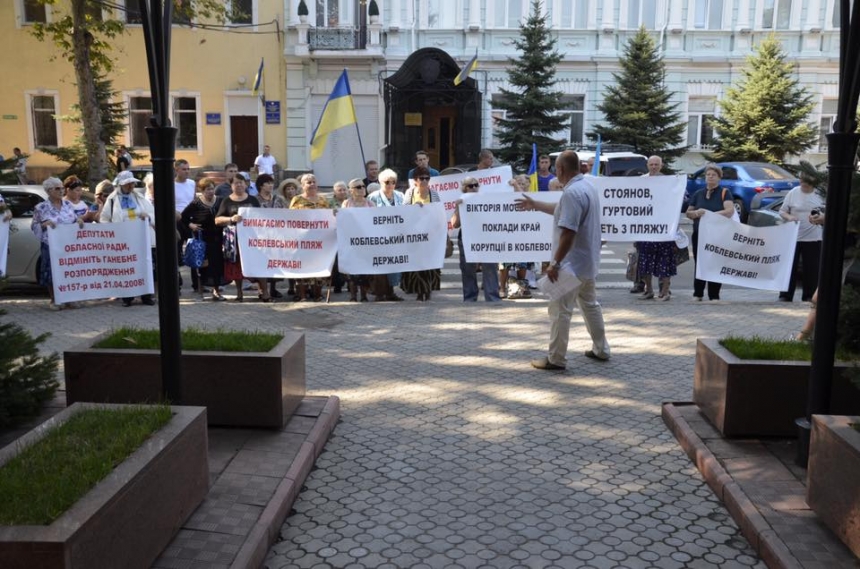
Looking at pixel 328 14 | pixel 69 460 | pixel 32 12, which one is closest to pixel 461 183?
pixel 69 460

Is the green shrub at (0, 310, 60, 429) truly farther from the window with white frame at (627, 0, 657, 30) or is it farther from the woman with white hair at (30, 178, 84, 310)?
the window with white frame at (627, 0, 657, 30)

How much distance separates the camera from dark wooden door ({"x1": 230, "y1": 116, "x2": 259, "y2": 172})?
34.8 m

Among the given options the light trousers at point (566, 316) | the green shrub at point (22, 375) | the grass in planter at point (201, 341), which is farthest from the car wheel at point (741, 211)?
the green shrub at point (22, 375)

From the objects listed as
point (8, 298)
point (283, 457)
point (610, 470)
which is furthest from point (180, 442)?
point (8, 298)

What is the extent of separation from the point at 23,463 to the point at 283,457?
1940 mm

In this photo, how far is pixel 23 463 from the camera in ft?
12.6

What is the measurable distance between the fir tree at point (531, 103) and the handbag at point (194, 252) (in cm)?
2023

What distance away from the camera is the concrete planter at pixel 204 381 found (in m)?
5.93

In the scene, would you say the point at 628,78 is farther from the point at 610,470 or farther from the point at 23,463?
the point at 23,463

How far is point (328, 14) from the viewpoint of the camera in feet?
112

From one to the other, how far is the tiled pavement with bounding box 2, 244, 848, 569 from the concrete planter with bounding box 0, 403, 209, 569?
620 millimetres

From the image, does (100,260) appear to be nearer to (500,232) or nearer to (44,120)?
(500,232)

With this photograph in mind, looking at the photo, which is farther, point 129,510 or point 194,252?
point 194,252

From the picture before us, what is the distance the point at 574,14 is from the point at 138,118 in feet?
60.1
